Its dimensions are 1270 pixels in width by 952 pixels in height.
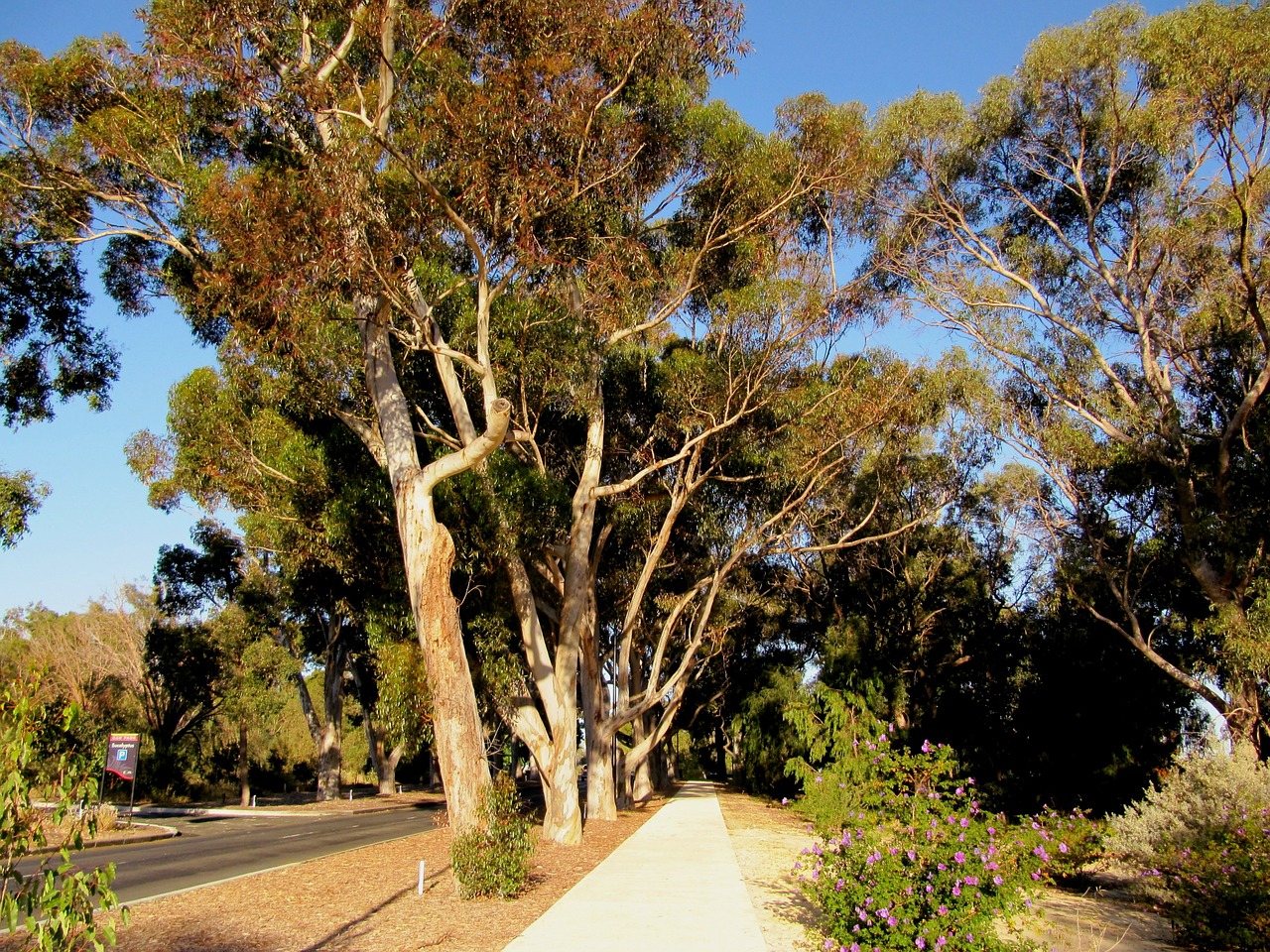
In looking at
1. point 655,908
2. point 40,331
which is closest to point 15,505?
point 40,331

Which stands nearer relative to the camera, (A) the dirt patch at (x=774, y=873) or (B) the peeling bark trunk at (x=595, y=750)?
(A) the dirt patch at (x=774, y=873)

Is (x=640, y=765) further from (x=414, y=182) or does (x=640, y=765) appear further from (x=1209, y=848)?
(x=1209, y=848)

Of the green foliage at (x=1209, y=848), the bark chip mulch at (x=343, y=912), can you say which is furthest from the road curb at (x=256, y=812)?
the green foliage at (x=1209, y=848)

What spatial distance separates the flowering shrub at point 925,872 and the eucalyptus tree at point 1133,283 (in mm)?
11514

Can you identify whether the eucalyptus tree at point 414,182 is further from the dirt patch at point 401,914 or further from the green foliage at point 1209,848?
the green foliage at point 1209,848

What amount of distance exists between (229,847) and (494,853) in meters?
8.97

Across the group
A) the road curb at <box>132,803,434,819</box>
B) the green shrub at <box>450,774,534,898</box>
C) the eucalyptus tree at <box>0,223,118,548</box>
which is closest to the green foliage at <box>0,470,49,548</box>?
the eucalyptus tree at <box>0,223,118,548</box>

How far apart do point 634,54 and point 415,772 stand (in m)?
53.6

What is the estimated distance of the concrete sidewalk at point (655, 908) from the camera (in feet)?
23.2

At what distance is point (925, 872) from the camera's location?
579cm

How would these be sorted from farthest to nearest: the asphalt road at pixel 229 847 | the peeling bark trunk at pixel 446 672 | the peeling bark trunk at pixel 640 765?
the peeling bark trunk at pixel 640 765 < the asphalt road at pixel 229 847 < the peeling bark trunk at pixel 446 672

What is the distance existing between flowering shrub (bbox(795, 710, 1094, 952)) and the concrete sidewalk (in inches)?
47.0

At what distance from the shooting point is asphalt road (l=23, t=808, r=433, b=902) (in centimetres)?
1104

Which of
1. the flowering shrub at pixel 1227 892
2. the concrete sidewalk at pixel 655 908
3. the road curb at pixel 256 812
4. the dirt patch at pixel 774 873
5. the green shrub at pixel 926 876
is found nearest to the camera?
the green shrub at pixel 926 876
